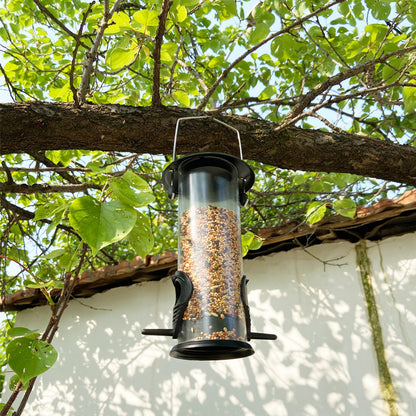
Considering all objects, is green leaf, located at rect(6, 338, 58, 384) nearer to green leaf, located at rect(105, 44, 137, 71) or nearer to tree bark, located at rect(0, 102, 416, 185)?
tree bark, located at rect(0, 102, 416, 185)

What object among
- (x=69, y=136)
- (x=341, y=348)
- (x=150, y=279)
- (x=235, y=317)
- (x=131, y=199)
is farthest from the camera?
(x=150, y=279)

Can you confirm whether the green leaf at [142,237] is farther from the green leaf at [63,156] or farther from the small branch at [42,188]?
the green leaf at [63,156]

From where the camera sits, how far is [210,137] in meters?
2.24

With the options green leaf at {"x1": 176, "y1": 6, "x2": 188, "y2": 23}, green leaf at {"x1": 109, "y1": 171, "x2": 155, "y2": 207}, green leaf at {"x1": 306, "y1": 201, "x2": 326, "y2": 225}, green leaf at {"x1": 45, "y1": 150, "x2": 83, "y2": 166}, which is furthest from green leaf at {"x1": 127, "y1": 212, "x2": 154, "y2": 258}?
green leaf at {"x1": 306, "y1": 201, "x2": 326, "y2": 225}

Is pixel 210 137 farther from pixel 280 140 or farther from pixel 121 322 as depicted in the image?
pixel 121 322

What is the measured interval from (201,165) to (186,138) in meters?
0.33

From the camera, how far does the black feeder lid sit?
178cm

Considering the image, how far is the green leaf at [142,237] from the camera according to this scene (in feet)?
5.37

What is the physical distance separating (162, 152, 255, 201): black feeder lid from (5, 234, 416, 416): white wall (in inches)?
88.8

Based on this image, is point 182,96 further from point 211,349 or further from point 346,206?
point 211,349

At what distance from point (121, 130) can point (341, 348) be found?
2.60 metres

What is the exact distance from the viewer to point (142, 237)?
5.41 ft

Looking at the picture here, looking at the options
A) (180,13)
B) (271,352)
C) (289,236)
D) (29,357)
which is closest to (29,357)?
(29,357)

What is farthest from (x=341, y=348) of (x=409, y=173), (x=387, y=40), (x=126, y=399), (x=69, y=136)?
(x=69, y=136)
